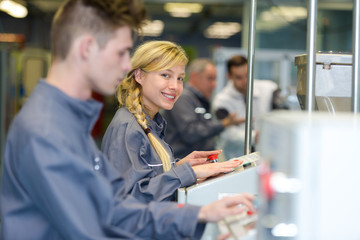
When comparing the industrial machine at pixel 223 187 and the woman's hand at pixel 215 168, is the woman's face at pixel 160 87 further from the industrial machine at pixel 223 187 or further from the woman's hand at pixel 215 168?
the industrial machine at pixel 223 187

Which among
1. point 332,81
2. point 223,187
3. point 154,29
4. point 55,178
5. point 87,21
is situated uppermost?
point 154,29

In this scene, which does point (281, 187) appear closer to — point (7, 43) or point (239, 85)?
point (239, 85)

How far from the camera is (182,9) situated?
10.5 meters

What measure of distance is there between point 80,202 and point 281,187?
48 cm

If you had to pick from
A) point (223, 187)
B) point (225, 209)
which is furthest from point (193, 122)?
point (225, 209)

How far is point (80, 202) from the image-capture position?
1.18 meters

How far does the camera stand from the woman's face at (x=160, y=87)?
2.05m

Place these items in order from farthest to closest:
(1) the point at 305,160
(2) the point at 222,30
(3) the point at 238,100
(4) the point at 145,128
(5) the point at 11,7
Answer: (2) the point at 222,30
(5) the point at 11,7
(3) the point at 238,100
(4) the point at 145,128
(1) the point at 305,160

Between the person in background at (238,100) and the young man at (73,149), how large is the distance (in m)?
3.12

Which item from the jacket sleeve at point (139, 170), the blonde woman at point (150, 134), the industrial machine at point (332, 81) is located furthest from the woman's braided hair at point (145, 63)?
the industrial machine at point (332, 81)

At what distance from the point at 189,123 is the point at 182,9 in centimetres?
715

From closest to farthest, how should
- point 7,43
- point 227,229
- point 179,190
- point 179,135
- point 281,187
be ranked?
point 281,187 → point 227,229 → point 179,190 → point 179,135 → point 7,43

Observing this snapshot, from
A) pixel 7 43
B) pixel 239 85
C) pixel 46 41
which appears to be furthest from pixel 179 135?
pixel 46 41

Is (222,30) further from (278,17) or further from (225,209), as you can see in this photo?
(225,209)
